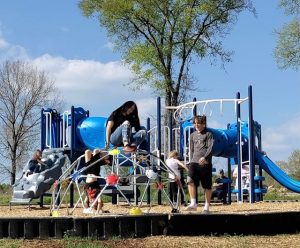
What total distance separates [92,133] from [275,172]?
5.00 meters

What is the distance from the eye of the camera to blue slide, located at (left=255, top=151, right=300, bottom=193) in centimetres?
1727

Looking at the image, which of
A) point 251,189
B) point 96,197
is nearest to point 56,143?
point 251,189

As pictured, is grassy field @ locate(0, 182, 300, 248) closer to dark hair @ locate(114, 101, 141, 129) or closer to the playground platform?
the playground platform

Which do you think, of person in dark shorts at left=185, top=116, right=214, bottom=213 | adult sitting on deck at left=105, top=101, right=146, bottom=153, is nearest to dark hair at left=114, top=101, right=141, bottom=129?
adult sitting on deck at left=105, top=101, right=146, bottom=153

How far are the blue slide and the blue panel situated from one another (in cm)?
422

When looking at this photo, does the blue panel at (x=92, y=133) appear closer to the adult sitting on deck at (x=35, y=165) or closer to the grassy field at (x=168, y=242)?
the adult sitting on deck at (x=35, y=165)

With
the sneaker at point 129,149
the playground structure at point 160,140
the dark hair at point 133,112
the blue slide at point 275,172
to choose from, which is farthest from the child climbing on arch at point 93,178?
the blue slide at point 275,172

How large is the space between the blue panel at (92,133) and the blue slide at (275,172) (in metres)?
4.22

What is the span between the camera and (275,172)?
57.6ft

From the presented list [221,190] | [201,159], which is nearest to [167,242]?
[201,159]

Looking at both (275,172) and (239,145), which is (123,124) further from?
(275,172)

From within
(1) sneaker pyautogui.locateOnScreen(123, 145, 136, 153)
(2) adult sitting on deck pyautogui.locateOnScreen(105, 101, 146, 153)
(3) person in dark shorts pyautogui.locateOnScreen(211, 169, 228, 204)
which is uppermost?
(2) adult sitting on deck pyautogui.locateOnScreen(105, 101, 146, 153)

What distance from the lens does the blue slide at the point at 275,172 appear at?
17.3 m

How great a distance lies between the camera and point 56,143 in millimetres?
18641
